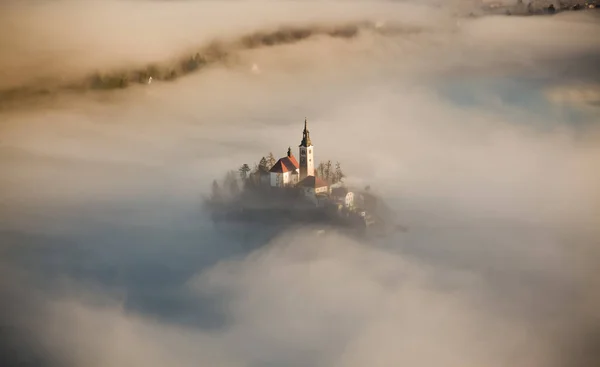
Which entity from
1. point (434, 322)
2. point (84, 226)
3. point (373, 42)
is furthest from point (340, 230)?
point (84, 226)

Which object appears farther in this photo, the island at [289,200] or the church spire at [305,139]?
the church spire at [305,139]

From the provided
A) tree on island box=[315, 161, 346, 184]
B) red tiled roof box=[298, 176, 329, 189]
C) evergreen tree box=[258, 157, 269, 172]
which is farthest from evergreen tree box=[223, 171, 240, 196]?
tree on island box=[315, 161, 346, 184]

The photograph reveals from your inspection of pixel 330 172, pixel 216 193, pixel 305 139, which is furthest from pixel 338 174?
pixel 216 193

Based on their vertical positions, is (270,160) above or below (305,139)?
below

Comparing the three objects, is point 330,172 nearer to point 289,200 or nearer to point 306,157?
point 306,157

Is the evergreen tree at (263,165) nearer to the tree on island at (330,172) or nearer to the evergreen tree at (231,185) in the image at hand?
the evergreen tree at (231,185)

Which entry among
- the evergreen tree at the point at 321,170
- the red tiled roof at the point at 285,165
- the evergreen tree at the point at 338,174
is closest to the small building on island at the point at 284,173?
the red tiled roof at the point at 285,165

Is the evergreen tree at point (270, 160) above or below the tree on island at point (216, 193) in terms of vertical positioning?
above
